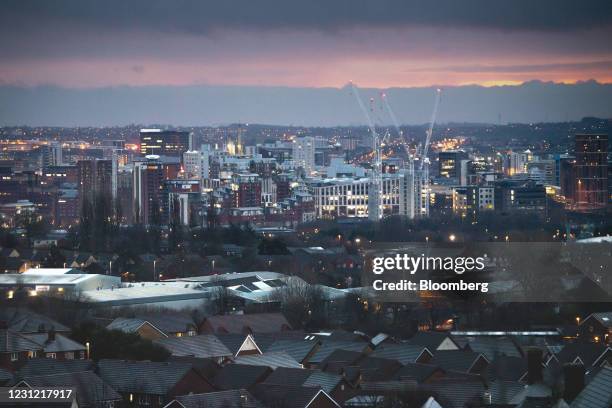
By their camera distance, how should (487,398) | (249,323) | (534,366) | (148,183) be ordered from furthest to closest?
(148,183) → (249,323) → (534,366) → (487,398)

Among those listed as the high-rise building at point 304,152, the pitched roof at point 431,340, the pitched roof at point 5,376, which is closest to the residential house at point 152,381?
the pitched roof at point 5,376

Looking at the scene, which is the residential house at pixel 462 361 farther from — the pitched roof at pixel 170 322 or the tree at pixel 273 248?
the tree at pixel 273 248

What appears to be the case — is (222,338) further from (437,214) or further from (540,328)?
(437,214)

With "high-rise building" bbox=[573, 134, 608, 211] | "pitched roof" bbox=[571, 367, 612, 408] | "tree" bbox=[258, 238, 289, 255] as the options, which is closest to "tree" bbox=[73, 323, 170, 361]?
"pitched roof" bbox=[571, 367, 612, 408]

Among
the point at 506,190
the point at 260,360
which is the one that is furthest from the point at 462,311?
the point at 506,190

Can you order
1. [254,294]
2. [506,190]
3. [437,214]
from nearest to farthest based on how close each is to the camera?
[254,294] → [437,214] → [506,190]

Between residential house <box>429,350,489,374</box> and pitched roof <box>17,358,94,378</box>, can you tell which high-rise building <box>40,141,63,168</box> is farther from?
pitched roof <box>17,358,94,378</box>

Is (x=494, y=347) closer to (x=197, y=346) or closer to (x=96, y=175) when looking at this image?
(x=197, y=346)

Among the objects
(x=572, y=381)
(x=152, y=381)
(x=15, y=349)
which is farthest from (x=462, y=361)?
(x=572, y=381)
